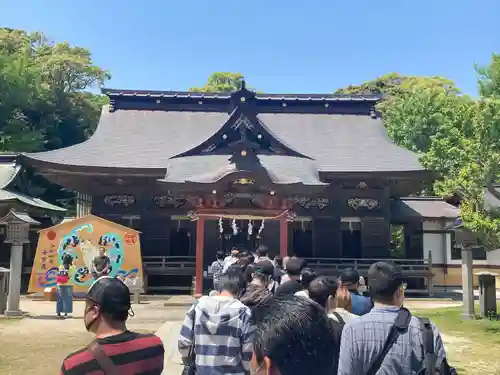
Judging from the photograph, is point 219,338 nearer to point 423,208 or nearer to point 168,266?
point 168,266

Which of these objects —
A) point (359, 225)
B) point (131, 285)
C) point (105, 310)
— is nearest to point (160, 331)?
point (131, 285)

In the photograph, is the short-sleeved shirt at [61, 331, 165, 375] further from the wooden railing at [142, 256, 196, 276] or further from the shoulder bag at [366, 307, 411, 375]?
the wooden railing at [142, 256, 196, 276]

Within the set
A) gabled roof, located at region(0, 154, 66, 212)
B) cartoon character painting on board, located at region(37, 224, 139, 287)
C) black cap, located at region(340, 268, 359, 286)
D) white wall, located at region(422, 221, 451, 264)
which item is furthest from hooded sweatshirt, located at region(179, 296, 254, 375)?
white wall, located at region(422, 221, 451, 264)

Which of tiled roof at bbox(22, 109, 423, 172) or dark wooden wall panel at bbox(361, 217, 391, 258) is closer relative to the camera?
tiled roof at bbox(22, 109, 423, 172)

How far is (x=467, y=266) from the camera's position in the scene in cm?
1272

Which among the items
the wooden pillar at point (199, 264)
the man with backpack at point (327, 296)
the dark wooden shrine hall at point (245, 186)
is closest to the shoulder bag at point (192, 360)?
the man with backpack at point (327, 296)

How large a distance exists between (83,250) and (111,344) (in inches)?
579

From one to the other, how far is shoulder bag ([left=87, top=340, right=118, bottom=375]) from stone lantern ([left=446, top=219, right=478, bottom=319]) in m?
11.7

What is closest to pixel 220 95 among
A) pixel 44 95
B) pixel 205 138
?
pixel 205 138

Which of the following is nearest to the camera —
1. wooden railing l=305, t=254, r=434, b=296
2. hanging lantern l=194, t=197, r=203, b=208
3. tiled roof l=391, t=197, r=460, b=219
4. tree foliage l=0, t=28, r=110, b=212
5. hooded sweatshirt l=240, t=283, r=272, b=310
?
hooded sweatshirt l=240, t=283, r=272, b=310

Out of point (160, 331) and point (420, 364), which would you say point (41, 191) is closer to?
point (160, 331)

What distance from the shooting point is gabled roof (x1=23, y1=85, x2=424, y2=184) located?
62.4 feet

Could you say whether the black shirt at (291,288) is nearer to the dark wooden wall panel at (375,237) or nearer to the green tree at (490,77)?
the dark wooden wall panel at (375,237)

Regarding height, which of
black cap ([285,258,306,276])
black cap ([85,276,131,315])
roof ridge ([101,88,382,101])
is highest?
roof ridge ([101,88,382,101])
